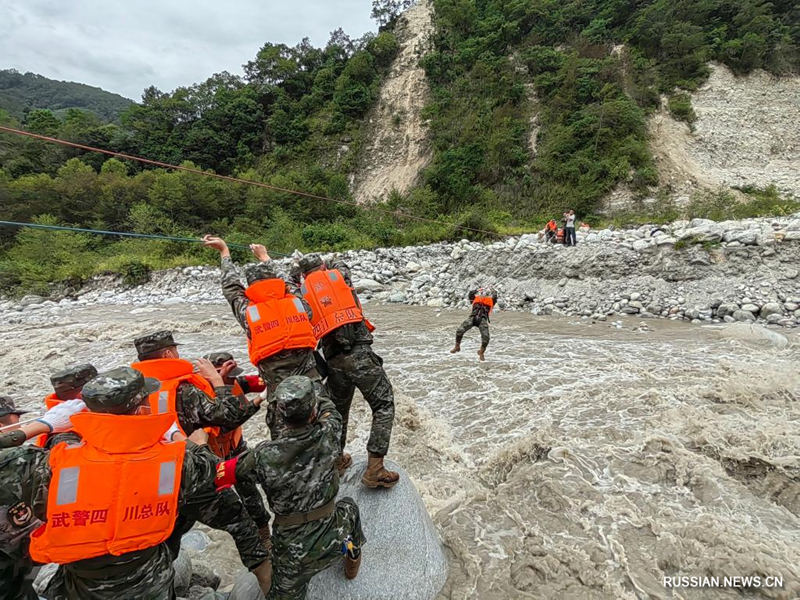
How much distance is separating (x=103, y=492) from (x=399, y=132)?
1307 inches

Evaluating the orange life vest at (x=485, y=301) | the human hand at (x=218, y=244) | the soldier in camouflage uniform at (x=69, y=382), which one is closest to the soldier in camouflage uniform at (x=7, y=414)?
the soldier in camouflage uniform at (x=69, y=382)

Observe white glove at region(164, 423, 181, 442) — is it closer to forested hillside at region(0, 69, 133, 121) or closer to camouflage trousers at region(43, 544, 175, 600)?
camouflage trousers at region(43, 544, 175, 600)

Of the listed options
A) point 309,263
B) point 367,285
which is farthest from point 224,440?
point 367,285

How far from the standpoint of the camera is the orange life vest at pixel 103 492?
1.37 m

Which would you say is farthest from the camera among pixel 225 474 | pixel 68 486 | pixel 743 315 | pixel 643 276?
pixel 643 276

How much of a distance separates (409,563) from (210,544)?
1.84 metres

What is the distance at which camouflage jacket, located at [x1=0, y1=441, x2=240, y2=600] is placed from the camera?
147 centimetres

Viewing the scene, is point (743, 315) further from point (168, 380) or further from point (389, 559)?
point (168, 380)

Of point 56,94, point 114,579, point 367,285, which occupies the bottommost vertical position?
point 367,285

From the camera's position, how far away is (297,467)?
77.2 inches

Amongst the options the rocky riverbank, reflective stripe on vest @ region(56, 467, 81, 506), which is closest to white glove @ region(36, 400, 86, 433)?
reflective stripe on vest @ region(56, 467, 81, 506)

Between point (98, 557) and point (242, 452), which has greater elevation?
point (98, 557)

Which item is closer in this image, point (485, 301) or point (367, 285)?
point (485, 301)
